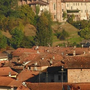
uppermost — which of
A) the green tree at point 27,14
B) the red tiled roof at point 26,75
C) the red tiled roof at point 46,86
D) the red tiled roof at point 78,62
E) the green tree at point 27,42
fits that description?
the green tree at point 27,14

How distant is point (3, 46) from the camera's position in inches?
4429

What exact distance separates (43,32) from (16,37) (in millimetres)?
5019

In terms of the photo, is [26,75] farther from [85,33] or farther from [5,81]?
[85,33]

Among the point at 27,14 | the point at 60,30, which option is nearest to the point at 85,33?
the point at 60,30

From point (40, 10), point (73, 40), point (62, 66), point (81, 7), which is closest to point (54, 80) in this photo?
point (62, 66)

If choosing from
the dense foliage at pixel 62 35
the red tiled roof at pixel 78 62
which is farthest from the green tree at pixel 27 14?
the red tiled roof at pixel 78 62

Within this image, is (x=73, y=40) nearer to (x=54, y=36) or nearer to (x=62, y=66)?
(x=54, y=36)

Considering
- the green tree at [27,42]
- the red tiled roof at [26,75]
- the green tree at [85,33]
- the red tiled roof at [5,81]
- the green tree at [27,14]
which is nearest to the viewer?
the red tiled roof at [5,81]

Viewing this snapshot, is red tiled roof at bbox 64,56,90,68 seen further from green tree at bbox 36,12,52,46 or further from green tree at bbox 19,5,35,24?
green tree at bbox 19,5,35,24

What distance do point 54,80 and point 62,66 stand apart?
4.03 m

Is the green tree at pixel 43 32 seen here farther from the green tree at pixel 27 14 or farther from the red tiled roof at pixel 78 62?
the red tiled roof at pixel 78 62

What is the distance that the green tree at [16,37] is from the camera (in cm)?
11508

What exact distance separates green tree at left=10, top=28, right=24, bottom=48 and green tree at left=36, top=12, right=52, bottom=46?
3.26 m

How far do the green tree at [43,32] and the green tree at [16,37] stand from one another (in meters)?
3.26
